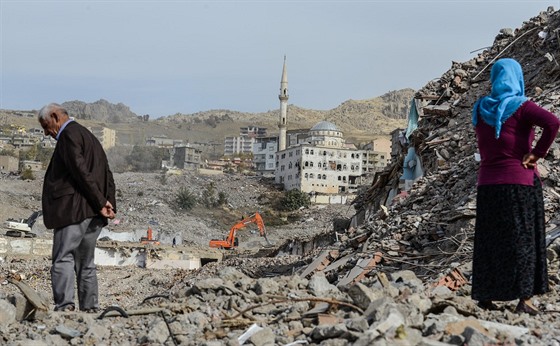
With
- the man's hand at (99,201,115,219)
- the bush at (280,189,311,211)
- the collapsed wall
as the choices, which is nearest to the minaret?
the bush at (280,189,311,211)

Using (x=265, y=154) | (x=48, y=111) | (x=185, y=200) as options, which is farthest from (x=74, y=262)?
(x=265, y=154)

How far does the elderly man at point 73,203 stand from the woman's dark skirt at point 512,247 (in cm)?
252

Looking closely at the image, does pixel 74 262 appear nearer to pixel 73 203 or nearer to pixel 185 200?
pixel 73 203

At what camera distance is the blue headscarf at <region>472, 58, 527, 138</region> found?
4543mm

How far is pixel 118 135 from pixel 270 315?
411 ft

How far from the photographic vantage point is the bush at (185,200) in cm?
6175

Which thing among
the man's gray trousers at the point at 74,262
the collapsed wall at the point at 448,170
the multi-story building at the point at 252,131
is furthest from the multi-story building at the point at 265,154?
the man's gray trousers at the point at 74,262

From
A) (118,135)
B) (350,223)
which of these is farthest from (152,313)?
(118,135)

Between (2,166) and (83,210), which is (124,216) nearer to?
(2,166)

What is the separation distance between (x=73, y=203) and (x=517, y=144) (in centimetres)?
285

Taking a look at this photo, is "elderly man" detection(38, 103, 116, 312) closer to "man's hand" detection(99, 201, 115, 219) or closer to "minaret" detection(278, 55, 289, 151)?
"man's hand" detection(99, 201, 115, 219)

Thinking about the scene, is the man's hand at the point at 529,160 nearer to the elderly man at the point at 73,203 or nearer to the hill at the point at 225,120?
the elderly man at the point at 73,203

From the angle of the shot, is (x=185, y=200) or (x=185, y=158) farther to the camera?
(x=185, y=158)

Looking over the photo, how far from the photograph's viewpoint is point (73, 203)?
5.43 meters
